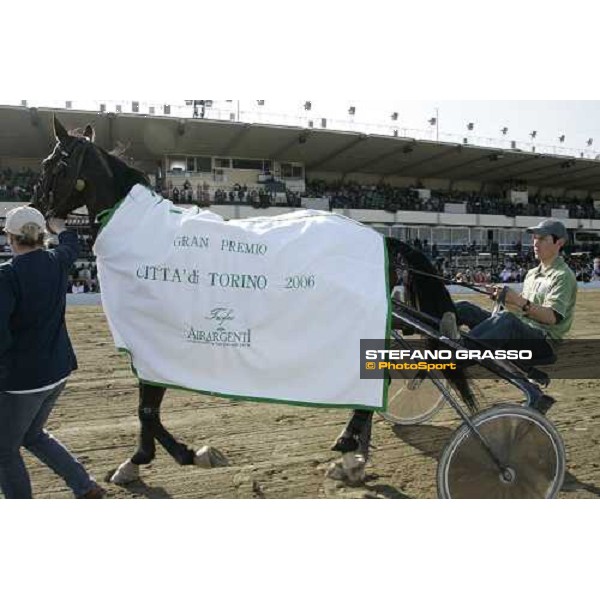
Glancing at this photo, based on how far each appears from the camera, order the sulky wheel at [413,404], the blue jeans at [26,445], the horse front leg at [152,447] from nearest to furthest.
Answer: the blue jeans at [26,445], the horse front leg at [152,447], the sulky wheel at [413,404]

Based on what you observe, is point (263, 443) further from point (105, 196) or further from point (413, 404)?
point (105, 196)

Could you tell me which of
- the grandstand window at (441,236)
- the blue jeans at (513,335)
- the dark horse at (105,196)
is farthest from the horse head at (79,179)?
the grandstand window at (441,236)

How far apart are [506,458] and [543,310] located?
836 mm

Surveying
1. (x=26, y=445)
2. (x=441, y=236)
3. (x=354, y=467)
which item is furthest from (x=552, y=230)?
(x=441, y=236)

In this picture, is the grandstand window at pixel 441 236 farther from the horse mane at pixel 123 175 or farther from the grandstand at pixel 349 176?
the horse mane at pixel 123 175

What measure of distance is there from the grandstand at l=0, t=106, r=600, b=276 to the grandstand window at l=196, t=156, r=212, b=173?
53mm

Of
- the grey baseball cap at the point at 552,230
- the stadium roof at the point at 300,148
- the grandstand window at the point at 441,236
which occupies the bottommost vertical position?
the grandstand window at the point at 441,236

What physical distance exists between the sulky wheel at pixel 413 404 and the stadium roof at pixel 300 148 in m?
20.7

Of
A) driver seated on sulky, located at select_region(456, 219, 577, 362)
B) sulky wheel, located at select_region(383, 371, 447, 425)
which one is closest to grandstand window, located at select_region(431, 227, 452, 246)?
sulky wheel, located at select_region(383, 371, 447, 425)

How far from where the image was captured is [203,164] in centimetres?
2836

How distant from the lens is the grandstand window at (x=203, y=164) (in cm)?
2820

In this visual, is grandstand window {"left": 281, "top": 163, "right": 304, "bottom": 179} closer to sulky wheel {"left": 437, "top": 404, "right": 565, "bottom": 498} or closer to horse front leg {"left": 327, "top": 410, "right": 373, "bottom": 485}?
horse front leg {"left": 327, "top": 410, "right": 373, "bottom": 485}

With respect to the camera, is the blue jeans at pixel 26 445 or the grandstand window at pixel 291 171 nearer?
the blue jeans at pixel 26 445

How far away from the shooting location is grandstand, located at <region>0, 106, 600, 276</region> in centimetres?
2441
